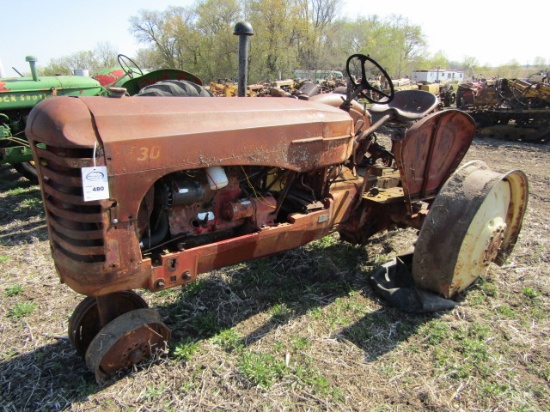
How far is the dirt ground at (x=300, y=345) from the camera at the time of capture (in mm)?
2299

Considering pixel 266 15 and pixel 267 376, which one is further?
pixel 266 15

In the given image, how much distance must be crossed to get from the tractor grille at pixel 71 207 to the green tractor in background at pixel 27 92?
384cm

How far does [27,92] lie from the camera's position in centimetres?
589

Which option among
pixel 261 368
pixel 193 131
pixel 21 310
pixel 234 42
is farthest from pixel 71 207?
pixel 234 42

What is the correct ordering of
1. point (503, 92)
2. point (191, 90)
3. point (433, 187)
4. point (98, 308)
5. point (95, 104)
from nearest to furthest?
1. point (95, 104)
2. point (98, 308)
3. point (433, 187)
4. point (191, 90)
5. point (503, 92)

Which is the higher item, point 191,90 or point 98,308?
point 191,90

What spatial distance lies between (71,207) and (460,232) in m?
2.35

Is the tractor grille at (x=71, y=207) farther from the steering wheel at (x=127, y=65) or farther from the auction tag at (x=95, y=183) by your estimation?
the steering wheel at (x=127, y=65)

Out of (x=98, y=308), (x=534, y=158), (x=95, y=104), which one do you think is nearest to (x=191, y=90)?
(x=95, y=104)

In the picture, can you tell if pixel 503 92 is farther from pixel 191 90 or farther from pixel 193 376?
pixel 193 376

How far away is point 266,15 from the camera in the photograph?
36.4 meters

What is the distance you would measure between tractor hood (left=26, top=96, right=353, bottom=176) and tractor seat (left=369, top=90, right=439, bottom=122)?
2.64 feet

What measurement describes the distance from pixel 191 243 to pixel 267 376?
0.90 metres

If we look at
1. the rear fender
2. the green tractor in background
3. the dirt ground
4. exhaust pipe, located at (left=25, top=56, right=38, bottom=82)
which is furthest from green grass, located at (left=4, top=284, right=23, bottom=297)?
exhaust pipe, located at (left=25, top=56, right=38, bottom=82)
